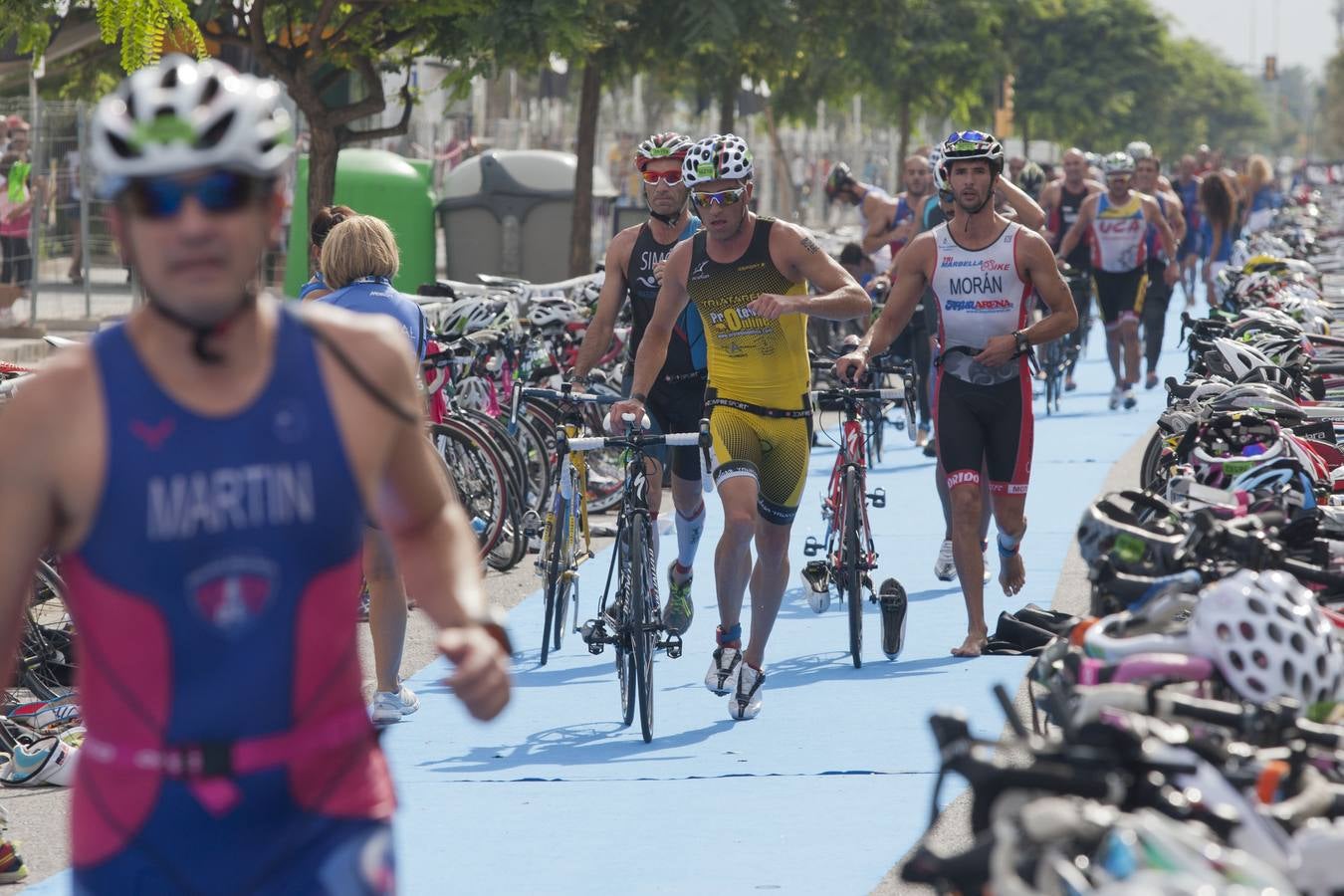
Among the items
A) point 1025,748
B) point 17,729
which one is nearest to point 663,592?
point 17,729

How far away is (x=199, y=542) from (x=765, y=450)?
18.2ft

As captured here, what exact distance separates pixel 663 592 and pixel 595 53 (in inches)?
379

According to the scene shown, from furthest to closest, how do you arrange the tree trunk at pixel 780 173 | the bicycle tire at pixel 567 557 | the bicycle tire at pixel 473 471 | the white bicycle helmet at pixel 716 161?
1. the tree trunk at pixel 780 173
2. the bicycle tire at pixel 473 471
3. the bicycle tire at pixel 567 557
4. the white bicycle helmet at pixel 716 161

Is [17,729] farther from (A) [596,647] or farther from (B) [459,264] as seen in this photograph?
(B) [459,264]

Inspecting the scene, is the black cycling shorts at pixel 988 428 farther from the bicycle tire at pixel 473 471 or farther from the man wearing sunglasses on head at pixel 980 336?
the bicycle tire at pixel 473 471

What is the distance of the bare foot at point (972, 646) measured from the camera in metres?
9.47

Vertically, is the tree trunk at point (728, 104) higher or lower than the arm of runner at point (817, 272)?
higher

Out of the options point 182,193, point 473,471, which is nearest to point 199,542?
point 182,193

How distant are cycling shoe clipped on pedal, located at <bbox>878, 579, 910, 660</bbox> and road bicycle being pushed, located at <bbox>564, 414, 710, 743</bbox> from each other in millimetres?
1304

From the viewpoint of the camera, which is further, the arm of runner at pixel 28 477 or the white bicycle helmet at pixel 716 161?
the white bicycle helmet at pixel 716 161

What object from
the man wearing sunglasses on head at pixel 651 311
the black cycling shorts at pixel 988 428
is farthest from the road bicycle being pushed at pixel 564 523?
the black cycling shorts at pixel 988 428

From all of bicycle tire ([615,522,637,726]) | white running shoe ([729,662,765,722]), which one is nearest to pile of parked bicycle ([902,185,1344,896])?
bicycle tire ([615,522,637,726])

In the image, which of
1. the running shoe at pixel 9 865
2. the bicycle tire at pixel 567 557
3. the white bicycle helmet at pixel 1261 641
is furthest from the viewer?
the bicycle tire at pixel 567 557

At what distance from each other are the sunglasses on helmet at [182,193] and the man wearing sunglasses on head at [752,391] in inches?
206
